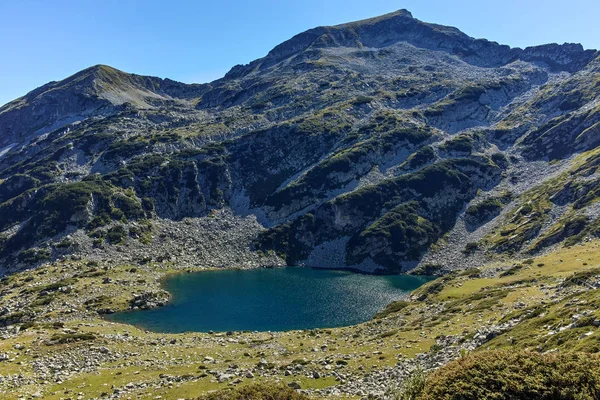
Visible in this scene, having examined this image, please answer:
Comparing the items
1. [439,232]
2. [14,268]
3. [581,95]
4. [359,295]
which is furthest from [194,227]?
[581,95]

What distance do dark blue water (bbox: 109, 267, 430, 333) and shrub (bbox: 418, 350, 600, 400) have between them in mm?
52191

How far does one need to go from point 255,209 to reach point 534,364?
138 metres

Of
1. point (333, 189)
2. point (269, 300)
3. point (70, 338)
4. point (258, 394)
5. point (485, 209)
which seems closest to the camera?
point (258, 394)

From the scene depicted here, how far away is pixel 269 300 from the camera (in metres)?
89.0

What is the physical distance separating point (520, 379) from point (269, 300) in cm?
7412

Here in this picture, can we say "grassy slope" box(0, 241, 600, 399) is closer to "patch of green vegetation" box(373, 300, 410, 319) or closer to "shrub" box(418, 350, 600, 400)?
"patch of green vegetation" box(373, 300, 410, 319)

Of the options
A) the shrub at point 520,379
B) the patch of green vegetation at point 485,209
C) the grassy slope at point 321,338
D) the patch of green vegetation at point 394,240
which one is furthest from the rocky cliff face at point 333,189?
the shrub at point 520,379

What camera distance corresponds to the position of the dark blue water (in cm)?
7331

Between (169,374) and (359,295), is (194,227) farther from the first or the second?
(169,374)

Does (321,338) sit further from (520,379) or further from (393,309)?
(520,379)

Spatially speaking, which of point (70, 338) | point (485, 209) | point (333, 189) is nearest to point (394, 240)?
point (485, 209)

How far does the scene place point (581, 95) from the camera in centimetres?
19562

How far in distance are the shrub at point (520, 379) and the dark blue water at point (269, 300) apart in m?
52.2

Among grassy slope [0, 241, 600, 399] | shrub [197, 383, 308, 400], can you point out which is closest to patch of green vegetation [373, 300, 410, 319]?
grassy slope [0, 241, 600, 399]
